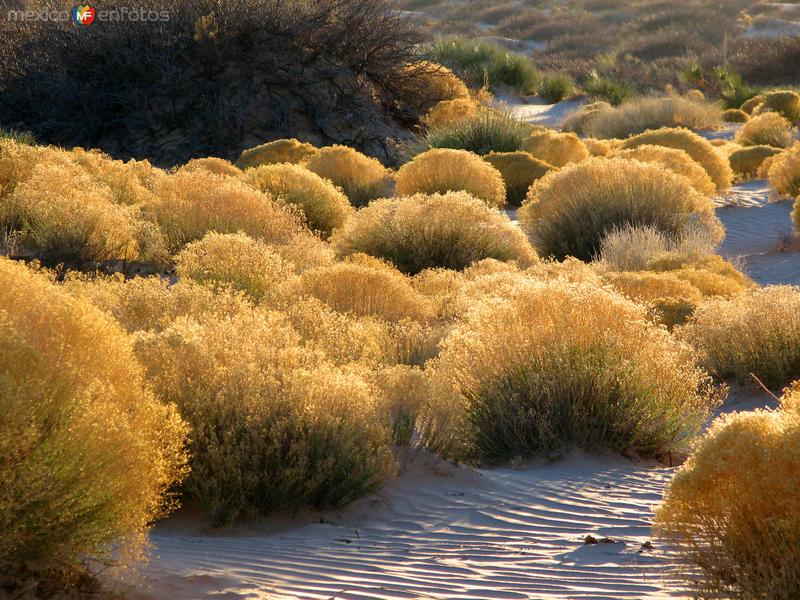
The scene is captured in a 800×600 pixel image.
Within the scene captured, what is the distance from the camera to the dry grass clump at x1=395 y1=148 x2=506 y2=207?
15.9 metres

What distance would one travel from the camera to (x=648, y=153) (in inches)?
686

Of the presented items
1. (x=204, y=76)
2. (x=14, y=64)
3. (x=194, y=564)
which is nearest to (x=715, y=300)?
(x=194, y=564)

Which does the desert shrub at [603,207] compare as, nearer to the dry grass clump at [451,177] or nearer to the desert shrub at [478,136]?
the dry grass clump at [451,177]

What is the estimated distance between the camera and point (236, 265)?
973 centimetres

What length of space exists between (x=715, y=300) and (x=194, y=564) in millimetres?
6508

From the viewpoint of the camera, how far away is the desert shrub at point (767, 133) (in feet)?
76.2

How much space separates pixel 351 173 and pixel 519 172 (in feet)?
8.53

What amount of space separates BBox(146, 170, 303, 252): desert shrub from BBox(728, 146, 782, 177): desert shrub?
403 inches

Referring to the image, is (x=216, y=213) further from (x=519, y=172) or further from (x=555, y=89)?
(x=555, y=89)

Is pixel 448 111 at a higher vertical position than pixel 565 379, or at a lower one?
higher

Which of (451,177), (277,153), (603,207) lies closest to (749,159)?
(451,177)

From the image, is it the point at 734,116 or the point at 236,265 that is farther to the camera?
the point at 734,116

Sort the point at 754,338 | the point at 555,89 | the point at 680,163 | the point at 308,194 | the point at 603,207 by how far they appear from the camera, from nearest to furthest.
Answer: the point at 754,338
the point at 603,207
the point at 308,194
the point at 680,163
the point at 555,89

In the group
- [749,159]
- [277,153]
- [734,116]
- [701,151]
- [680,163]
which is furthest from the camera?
[734,116]
